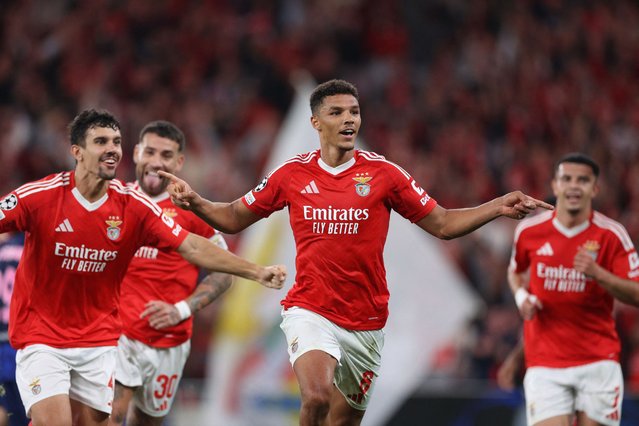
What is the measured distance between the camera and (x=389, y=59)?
60.0 ft

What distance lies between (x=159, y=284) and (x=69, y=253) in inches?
55.6

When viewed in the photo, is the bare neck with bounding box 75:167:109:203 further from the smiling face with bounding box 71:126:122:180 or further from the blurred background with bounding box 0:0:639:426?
the blurred background with bounding box 0:0:639:426

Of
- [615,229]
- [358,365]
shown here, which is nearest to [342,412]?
[358,365]

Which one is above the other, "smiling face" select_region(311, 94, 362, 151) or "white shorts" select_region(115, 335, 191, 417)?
"smiling face" select_region(311, 94, 362, 151)

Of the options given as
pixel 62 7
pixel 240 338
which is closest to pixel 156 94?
pixel 62 7

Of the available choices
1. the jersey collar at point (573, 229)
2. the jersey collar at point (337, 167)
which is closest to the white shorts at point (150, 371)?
the jersey collar at point (337, 167)

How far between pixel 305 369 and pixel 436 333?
550 centimetres

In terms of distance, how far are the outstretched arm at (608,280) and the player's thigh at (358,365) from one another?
1650mm

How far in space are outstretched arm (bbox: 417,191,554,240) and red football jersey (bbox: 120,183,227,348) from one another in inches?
74.6

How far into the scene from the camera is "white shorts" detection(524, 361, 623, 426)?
8477 mm

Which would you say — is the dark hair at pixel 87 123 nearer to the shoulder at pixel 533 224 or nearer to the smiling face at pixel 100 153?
the smiling face at pixel 100 153

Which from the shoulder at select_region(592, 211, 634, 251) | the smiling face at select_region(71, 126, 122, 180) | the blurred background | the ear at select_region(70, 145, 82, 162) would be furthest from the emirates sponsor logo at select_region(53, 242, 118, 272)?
the blurred background

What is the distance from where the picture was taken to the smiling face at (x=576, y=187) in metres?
8.71

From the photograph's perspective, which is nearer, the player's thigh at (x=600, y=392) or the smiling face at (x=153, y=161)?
the player's thigh at (x=600, y=392)
